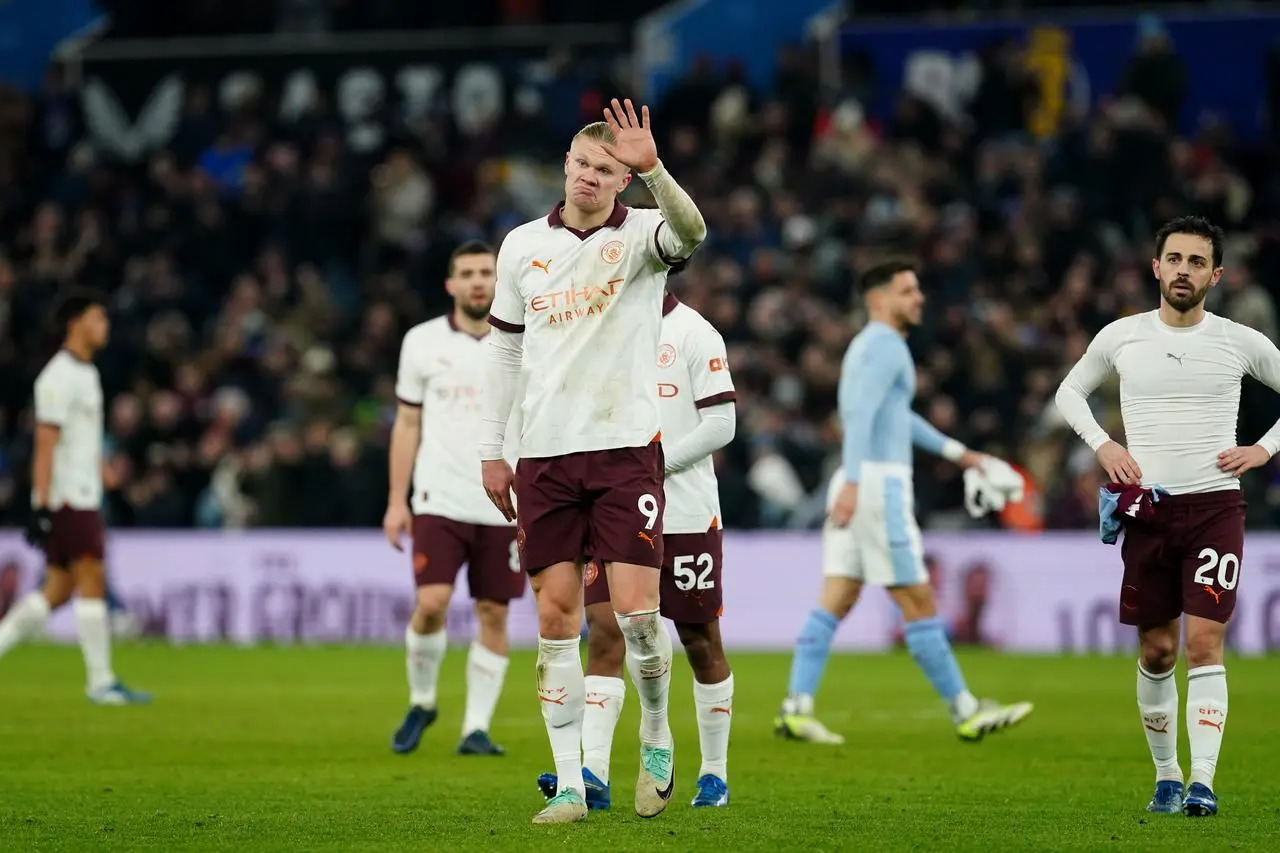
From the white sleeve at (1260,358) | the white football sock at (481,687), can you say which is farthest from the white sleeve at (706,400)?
the white football sock at (481,687)

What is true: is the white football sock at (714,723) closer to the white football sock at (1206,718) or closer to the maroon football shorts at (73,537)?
the white football sock at (1206,718)

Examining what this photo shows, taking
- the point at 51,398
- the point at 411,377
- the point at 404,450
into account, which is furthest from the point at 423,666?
the point at 51,398

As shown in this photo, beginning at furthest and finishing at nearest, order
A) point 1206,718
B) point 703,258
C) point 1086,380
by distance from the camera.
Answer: point 703,258 → point 1086,380 → point 1206,718

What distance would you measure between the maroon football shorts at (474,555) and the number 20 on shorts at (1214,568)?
4.47m

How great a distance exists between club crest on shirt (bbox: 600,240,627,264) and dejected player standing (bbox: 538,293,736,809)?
1.12 meters

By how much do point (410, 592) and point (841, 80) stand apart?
9.69m

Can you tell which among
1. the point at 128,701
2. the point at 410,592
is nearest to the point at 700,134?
the point at 410,592

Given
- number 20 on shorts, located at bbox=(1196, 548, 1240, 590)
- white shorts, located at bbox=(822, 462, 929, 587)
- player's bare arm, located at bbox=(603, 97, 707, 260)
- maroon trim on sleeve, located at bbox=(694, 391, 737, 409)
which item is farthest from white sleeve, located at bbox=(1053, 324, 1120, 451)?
white shorts, located at bbox=(822, 462, 929, 587)

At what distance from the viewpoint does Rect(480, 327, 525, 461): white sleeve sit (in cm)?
885

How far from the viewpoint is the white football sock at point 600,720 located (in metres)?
8.98

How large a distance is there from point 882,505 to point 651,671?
15.4 feet

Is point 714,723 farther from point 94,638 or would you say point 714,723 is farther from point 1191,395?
point 94,638

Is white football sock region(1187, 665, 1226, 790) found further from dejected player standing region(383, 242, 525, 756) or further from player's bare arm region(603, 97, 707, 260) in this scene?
dejected player standing region(383, 242, 525, 756)

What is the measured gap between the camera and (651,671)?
8789mm
